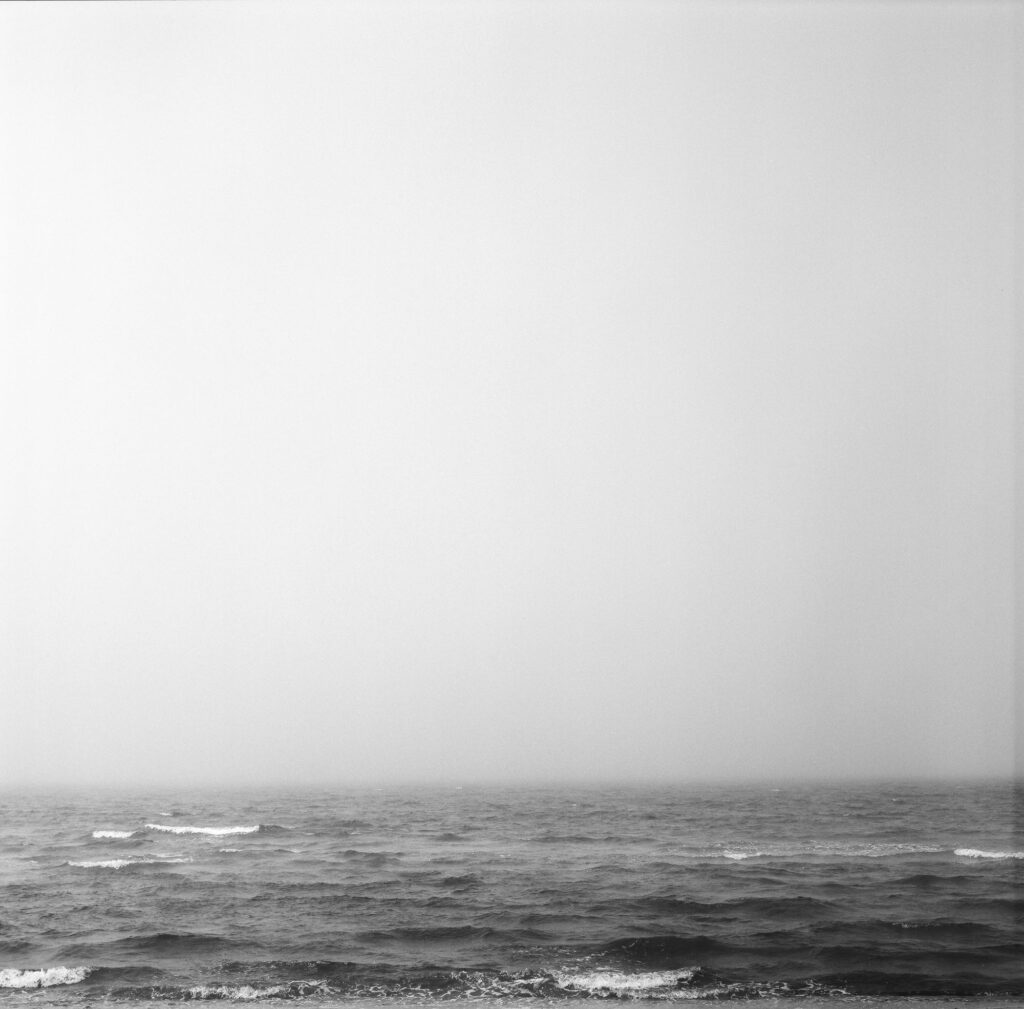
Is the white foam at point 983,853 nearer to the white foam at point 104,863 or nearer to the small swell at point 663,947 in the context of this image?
the small swell at point 663,947

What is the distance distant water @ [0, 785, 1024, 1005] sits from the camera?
14.8 metres

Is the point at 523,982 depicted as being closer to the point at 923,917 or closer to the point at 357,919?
the point at 357,919

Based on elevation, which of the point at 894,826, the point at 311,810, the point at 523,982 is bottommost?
the point at 311,810

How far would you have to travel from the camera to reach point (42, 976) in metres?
15.3

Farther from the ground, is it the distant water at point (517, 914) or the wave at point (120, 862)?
the distant water at point (517, 914)

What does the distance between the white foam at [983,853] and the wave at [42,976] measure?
27.1 m

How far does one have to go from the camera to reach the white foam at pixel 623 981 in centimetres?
1425

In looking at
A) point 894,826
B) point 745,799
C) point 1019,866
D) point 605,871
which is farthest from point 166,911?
point 745,799

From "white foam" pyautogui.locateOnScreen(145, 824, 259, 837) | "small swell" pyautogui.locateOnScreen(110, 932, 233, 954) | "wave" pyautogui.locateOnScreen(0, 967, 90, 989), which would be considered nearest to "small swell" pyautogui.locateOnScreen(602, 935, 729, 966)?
"small swell" pyautogui.locateOnScreen(110, 932, 233, 954)

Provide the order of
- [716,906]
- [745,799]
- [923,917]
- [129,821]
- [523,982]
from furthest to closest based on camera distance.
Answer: [745,799] → [129,821] → [716,906] → [923,917] → [523,982]

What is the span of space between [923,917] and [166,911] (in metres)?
19.0

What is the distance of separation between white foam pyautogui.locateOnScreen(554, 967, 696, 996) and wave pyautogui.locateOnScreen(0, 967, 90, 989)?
9.20 meters

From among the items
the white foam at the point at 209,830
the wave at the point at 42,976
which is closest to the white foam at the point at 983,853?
the wave at the point at 42,976

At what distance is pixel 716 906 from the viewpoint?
20578 millimetres
